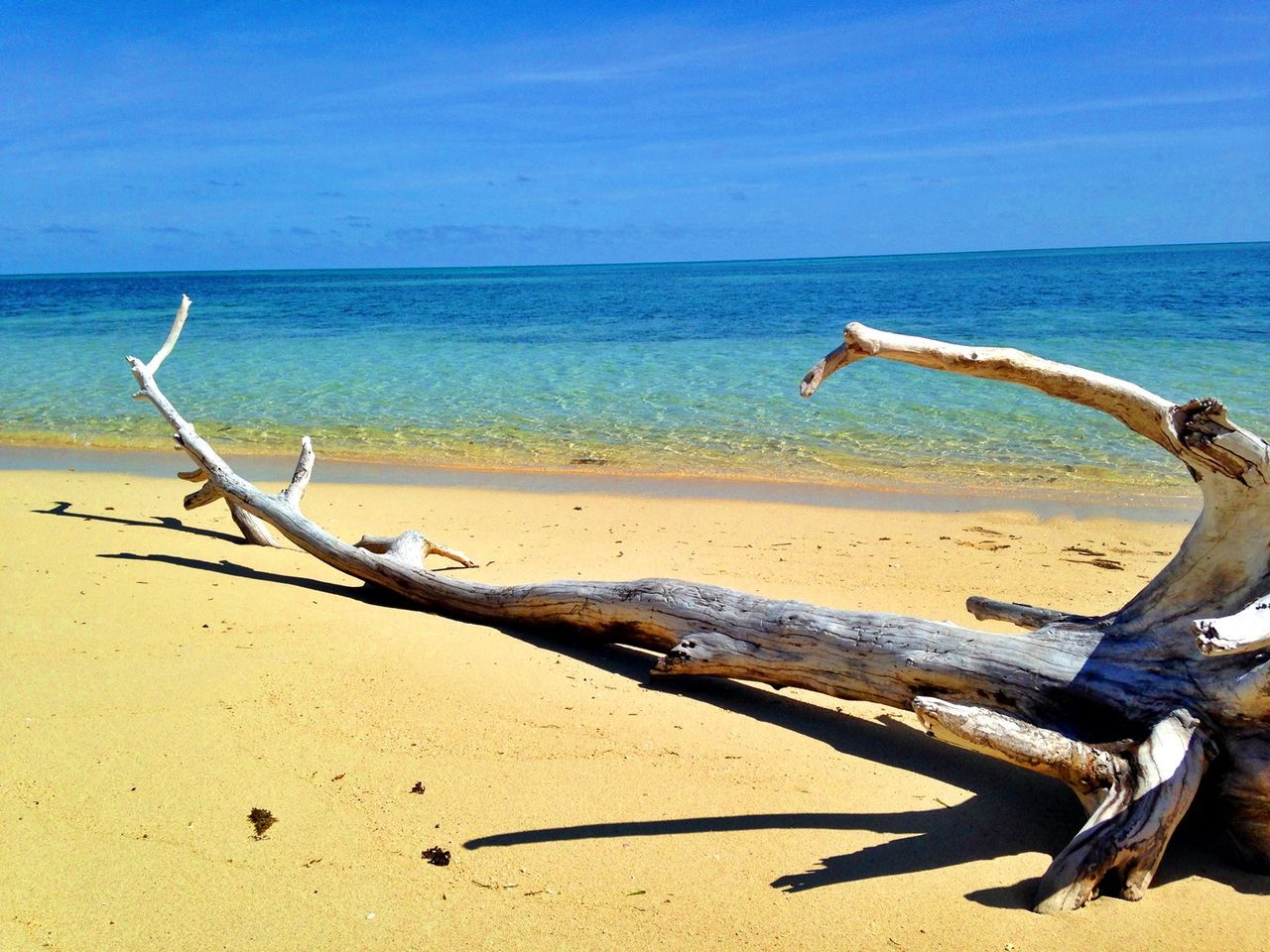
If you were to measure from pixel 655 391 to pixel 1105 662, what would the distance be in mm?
13375

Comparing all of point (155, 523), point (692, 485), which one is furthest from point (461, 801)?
point (692, 485)

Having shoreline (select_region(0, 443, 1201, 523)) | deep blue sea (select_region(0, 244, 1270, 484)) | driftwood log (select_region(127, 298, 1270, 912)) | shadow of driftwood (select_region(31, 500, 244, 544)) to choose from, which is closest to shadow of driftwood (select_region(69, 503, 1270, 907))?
driftwood log (select_region(127, 298, 1270, 912))

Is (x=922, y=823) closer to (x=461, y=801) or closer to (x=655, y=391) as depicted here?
(x=461, y=801)

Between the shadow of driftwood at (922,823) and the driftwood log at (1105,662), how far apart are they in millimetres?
163

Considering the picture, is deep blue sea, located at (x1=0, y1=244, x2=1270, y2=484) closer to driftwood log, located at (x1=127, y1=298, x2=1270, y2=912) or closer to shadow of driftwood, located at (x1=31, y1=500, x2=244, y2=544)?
shadow of driftwood, located at (x1=31, y1=500, x2=244, y2=544)

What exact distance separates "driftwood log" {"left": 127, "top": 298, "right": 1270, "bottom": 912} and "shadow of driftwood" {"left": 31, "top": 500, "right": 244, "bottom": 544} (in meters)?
4.43

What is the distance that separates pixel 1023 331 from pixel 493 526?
2263 centimetres

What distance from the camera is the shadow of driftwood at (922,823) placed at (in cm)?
323

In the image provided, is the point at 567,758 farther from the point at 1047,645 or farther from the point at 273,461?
the point at 273,461

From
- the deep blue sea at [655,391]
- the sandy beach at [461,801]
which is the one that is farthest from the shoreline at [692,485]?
the sandy beach at [461,801]

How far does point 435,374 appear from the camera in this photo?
20.0m

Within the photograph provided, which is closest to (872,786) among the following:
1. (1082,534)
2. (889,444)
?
(1082,534)

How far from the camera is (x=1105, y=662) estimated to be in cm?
365

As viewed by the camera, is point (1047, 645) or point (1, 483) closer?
point (1047, 645)
